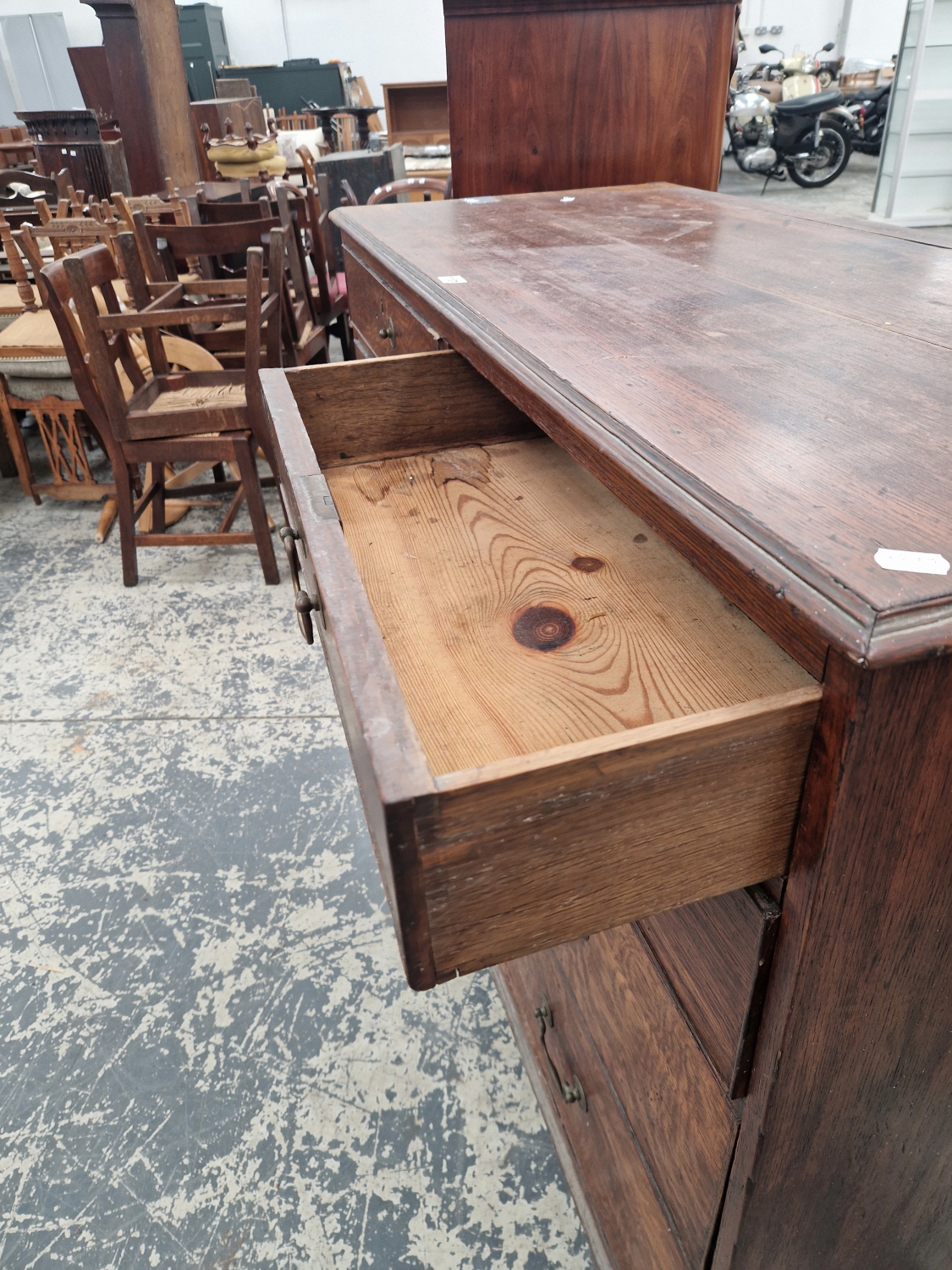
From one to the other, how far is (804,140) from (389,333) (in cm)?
871

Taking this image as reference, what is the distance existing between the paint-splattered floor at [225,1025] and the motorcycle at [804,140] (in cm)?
862

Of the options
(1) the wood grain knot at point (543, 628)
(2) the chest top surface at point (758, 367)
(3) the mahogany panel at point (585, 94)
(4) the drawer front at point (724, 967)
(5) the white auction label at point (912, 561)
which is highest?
(3) the mahogany panel at point (585, 94)

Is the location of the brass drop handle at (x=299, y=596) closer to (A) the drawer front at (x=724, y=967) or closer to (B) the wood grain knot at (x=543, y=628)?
(B) the wood grain knot at (x=543, y=628)

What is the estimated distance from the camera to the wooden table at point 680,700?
43 centimetres

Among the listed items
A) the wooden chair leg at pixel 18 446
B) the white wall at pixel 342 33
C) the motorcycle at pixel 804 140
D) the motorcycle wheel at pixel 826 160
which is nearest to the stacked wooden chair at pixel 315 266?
the wooden chair leg at pixel 18 446

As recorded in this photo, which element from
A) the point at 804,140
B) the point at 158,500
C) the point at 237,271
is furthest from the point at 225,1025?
the point at 804,140

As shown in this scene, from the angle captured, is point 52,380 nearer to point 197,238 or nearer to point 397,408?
point 197,238

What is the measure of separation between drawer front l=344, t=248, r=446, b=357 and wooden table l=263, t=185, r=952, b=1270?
17 cm

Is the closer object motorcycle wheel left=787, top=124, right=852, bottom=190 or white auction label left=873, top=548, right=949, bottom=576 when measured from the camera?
white auction label left=873, top=548, right=949, bottom=576

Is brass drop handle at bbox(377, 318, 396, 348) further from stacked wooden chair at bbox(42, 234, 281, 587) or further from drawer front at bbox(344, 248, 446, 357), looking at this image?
stacked wooden chair at bbox(42, 234, 281, 587)

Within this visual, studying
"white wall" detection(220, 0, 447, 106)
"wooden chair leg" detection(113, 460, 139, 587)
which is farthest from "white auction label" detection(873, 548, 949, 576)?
"white wall" detection(220, 0, 447, 106)

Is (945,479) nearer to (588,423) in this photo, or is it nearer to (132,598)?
(588,423)

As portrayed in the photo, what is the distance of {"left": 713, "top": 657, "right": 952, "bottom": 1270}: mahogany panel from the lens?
0.44 metres

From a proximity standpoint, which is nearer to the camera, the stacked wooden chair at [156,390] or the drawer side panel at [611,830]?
the drawer side panel at [611,830]
